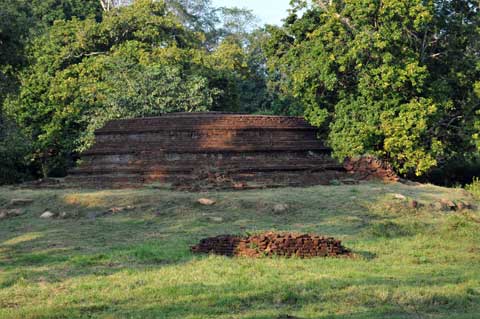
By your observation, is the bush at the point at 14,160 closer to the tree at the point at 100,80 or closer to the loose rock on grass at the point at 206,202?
the tree at the point at 100,80

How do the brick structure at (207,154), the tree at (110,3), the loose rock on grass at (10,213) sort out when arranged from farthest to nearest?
1. the tree at (110,3)
2. the brick structure at (207,154)
3. the loose rock on grass at (10,213)

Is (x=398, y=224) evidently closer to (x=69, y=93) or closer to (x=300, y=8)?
(x=300, y=8)

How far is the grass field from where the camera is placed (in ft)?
26.3

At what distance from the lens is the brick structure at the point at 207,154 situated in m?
18.2

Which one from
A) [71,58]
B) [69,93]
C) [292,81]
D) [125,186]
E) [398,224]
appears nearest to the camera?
[398,224]

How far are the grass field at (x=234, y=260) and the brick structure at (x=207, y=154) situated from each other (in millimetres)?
1194

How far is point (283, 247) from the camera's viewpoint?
11242 mm

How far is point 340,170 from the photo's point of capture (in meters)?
19.6

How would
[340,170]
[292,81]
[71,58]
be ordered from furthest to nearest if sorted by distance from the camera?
[71,58] → [292,81] → [340,170]

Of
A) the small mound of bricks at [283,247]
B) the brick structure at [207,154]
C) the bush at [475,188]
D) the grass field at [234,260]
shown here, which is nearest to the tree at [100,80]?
the brick structure at [207,154]

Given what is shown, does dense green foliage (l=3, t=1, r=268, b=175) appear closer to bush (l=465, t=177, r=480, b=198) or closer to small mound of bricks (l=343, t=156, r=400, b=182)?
small mound of bricks (l=343, t=156, r=400, b=182)

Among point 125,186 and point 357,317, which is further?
point 125,186

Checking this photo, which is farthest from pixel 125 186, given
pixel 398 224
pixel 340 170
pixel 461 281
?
pixel 461 281

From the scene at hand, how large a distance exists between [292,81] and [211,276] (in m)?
12.9
